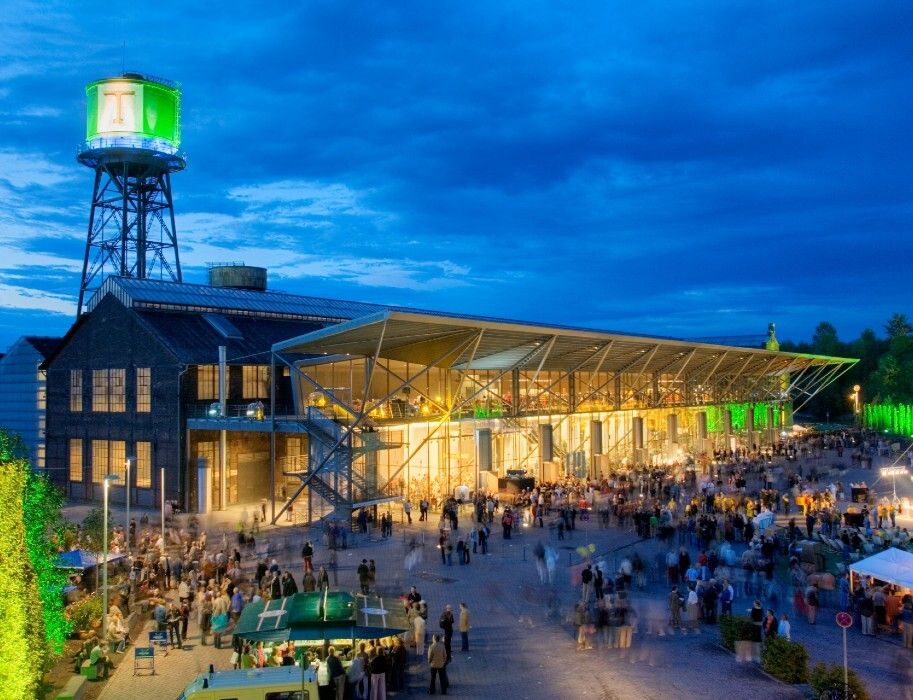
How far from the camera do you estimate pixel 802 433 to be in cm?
7181

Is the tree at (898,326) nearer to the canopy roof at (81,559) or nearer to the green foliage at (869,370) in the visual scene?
the green foliage at (869,370)

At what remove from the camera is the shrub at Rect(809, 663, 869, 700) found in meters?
13.4

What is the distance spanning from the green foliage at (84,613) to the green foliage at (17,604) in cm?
319

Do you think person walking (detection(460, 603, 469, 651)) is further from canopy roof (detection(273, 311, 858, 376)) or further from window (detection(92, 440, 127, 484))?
window (detection(92, 440, 127, 484))

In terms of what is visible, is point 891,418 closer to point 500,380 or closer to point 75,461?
point 500,380

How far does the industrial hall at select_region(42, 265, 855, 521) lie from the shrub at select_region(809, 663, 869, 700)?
17.2 metres

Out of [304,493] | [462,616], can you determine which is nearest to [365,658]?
[462,616]

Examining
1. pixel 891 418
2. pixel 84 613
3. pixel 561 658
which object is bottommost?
pixel 561 658

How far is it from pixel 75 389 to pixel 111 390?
129 inches

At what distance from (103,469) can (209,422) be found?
8.27 meters

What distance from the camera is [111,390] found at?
4041 centimetres

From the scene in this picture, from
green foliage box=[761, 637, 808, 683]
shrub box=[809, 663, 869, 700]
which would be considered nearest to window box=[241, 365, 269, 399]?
green foliage box=[761, 637, 808, 683]

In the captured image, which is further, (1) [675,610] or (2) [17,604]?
(1) [675,610]

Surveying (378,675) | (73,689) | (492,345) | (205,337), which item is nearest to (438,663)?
(378,675)
